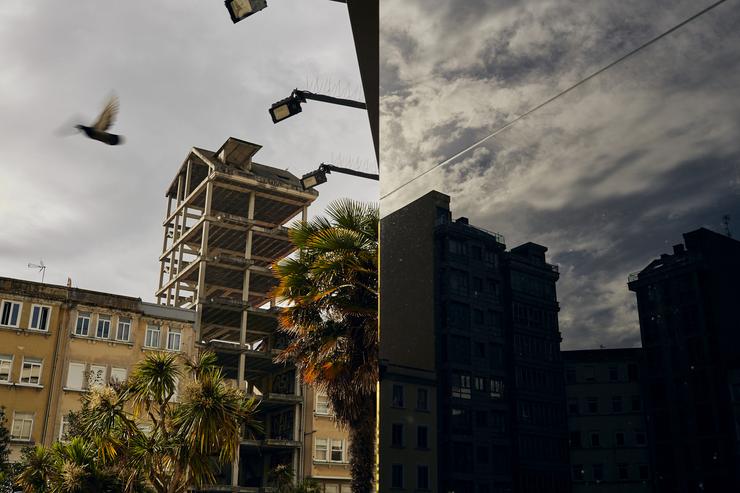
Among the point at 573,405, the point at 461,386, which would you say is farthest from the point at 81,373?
the point at 573,405

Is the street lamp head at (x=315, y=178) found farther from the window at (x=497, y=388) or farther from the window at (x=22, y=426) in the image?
the window at (x=22, y=426)

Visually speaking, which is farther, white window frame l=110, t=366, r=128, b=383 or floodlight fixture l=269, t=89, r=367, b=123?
white window frame l=110, t=366, r=128, b=383

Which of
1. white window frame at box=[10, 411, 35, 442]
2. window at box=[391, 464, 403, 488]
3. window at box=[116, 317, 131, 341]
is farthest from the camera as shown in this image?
window at box=[116, 317, 131, 341]

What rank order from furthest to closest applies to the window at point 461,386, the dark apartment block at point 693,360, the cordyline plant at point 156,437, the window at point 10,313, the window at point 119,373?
the window at point 119,373 < the window at point 10,313 < the cordyline plant at point 156,437 < the window at point 461,386 < the dark apartment block at point 693,360

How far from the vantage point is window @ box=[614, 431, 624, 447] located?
7.14 feet

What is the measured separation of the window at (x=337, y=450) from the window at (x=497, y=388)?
63163 millimetres

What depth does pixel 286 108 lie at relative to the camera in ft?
44.2

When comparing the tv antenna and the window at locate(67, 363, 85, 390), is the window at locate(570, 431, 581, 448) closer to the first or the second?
the tv antenna

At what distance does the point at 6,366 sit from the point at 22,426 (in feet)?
13.2

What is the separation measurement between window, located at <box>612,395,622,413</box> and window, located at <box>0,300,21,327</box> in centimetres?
5274

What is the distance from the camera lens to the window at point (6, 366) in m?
47.8

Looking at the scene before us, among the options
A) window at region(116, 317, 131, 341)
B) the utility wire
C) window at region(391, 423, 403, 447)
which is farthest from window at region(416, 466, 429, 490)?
window at region(116, 317, 131, 341)

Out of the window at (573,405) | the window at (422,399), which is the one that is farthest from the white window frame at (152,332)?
the window at (573,405)

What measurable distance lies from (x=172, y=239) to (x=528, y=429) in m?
82.9
